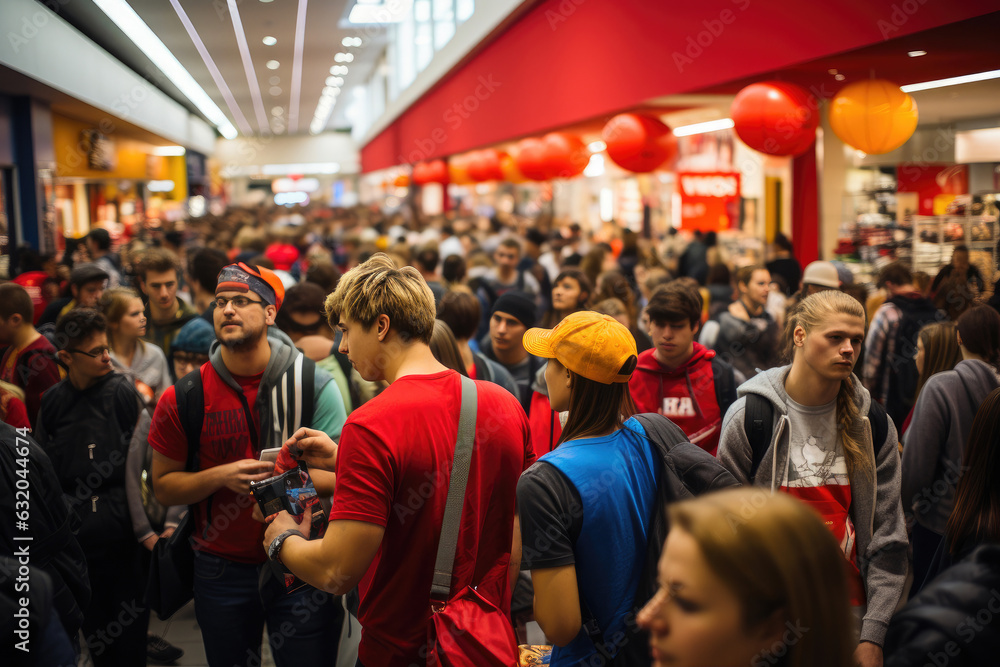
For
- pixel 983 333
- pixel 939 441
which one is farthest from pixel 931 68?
pixel 939 441

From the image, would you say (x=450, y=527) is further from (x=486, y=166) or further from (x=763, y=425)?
(x=486, y=166)

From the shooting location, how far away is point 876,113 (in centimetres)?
522

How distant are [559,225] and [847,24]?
11711 millimetres

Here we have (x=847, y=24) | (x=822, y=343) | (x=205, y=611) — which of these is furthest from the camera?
(x=847, y=24)

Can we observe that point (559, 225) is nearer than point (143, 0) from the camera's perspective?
No

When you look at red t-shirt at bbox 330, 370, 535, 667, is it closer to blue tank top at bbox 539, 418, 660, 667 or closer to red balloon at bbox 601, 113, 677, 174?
blue tank top at bbox 539, 418, 660, 667

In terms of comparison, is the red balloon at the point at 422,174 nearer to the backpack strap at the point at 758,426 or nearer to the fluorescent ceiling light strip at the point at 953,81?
the fluorescent ceiling light strip at the point at 953,81

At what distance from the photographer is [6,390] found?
11.1ft

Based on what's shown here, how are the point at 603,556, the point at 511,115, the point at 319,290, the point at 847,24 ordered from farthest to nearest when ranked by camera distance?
the point at 511,115 → the point at 847,24 → the point at 319,290 → the point at 603,556

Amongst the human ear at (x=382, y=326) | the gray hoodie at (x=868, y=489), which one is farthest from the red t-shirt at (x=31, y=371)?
the gray hoodie at (x=868, y=489)

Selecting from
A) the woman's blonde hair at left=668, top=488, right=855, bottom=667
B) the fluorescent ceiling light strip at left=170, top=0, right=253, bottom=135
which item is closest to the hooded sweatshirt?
the woman's blonde hair at left=668, top=488, right=855, bottom=667

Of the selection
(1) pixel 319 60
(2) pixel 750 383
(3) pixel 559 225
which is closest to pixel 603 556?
(2) pixel 750 383

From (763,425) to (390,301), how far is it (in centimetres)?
132

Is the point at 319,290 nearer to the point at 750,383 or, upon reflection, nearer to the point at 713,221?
the point at 750,383
